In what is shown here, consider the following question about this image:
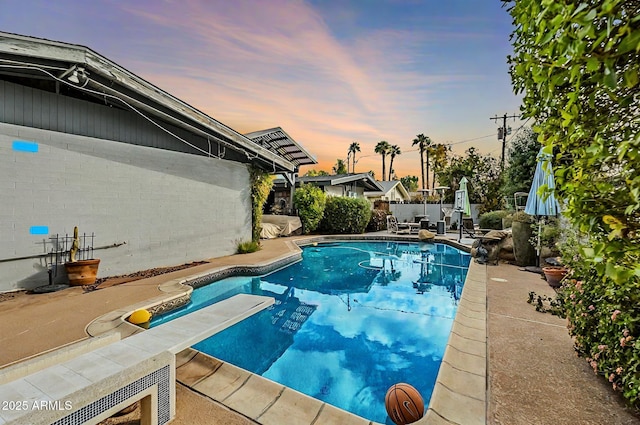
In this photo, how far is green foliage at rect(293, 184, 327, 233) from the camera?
15750mm

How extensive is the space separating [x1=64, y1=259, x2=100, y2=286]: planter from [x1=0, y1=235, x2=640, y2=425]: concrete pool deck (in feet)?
1.20

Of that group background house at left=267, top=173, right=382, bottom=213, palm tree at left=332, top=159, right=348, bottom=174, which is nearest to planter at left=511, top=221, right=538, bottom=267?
background house at left=267, top=173, right=382, bottom=213

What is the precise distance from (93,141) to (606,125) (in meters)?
8.88

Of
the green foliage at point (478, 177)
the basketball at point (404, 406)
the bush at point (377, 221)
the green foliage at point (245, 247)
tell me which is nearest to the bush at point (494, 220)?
the green foliage at point (478, 177)

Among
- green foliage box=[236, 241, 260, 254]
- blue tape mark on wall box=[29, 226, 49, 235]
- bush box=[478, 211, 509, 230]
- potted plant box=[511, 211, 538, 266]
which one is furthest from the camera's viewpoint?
bush box=[478, 211, 509, 230]

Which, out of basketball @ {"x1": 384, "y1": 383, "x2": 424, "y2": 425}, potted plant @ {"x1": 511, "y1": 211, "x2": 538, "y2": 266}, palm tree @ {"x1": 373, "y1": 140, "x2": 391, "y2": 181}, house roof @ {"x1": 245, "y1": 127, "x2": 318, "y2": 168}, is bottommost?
basketball @ {"x1": 384, "y1": 383, "x2": 424, "y2": 425}

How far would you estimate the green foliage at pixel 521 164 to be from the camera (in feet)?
56.5

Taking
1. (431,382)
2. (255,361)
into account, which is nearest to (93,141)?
(255,361)

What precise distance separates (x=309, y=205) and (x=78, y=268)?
35.2 feet

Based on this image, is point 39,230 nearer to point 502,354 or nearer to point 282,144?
point 502,354

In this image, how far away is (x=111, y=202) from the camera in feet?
23.6

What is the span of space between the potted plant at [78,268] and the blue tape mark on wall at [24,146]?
5.93 ft

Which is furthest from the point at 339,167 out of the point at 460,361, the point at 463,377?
the point at 463,377

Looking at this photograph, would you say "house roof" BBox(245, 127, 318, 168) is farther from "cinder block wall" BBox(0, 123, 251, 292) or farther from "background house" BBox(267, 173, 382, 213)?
"cinder block wall" BBox(0, 123, 251, 292)
